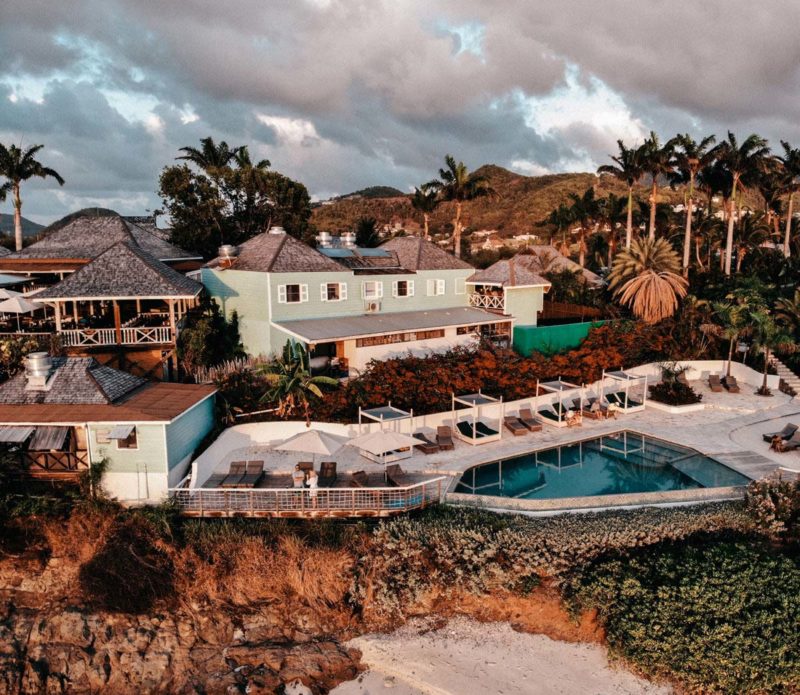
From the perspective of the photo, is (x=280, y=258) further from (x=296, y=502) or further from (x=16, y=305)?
(x=296, y=502)

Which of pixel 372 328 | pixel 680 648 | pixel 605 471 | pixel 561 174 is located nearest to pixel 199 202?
pixel 372 328

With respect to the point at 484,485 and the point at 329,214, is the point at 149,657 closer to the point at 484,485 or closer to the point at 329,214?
the point at 484,485

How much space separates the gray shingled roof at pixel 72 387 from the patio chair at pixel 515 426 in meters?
15.1

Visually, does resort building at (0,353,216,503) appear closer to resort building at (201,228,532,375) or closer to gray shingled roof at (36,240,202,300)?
gray shingled roof at (36,240,202,300)

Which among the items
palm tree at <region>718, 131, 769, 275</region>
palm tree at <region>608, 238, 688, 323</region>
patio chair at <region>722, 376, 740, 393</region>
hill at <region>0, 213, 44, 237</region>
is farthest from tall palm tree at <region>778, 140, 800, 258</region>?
hill at <region>0, 213, 44, 237</region>

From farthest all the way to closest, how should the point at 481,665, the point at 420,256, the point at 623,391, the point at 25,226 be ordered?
the point at 25,226 → the point at 420,256 → the point at 623,391 → the point at 481,665

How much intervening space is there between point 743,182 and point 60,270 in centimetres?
4734

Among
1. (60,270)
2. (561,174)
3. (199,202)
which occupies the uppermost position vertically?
(561,174)

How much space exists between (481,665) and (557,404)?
16507mm

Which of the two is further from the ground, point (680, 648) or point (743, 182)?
point (743, 182)

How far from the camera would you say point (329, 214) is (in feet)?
312

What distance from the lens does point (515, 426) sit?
25125 millimetres

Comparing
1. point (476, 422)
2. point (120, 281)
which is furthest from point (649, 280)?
point (120, 281)

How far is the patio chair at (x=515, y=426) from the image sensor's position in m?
24.9
